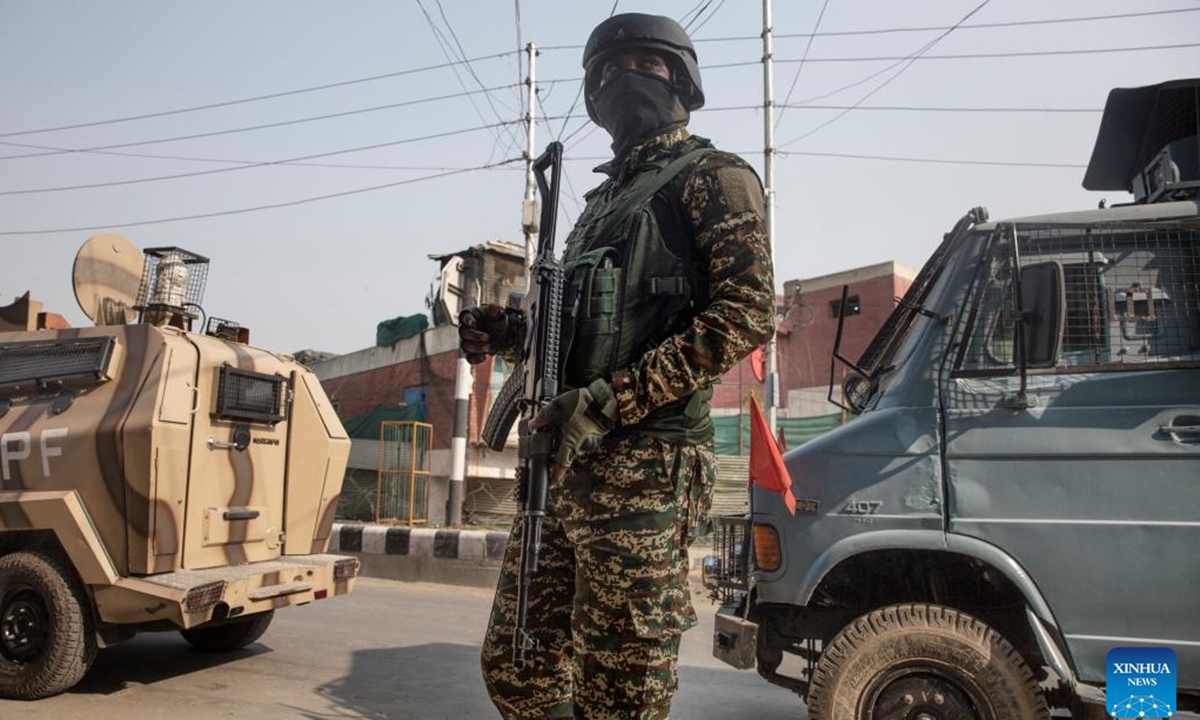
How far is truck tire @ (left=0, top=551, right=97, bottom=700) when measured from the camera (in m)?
3.97

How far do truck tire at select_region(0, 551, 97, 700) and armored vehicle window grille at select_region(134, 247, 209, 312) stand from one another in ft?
5.57

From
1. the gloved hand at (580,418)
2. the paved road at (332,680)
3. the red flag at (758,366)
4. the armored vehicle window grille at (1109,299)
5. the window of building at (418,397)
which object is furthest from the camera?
the window of building at (418,397)

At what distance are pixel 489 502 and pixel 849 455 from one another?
13.0 metres

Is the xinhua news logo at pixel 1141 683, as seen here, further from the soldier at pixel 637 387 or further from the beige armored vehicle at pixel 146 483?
the beige armored vehicle at pixel 146 483

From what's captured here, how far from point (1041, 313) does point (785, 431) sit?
12458mm

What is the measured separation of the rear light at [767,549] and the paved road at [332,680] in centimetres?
118

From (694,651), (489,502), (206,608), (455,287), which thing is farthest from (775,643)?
(489,502)

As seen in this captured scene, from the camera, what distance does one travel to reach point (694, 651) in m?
5.38

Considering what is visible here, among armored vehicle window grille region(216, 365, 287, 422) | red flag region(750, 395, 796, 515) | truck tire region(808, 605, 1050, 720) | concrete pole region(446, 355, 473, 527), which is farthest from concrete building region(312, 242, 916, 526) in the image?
truck tire region(808, 605, 1050, 720)

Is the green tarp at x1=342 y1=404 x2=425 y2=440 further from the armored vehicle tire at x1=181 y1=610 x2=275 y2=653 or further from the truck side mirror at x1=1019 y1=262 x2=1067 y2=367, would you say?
the truck side mirror at x1=1019 y1=262 x2=1067 y2=367

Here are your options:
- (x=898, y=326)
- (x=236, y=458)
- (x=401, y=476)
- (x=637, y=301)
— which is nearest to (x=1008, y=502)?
(x=898, y=326)

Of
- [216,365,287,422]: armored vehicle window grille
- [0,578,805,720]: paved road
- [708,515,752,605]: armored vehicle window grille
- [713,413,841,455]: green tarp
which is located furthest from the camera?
[713,413,841,455]: green tarp

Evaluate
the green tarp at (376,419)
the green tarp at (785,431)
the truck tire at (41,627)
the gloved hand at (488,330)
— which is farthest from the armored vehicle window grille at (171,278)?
the green tarp at (376,419)

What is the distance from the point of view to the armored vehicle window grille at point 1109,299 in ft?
9.48
